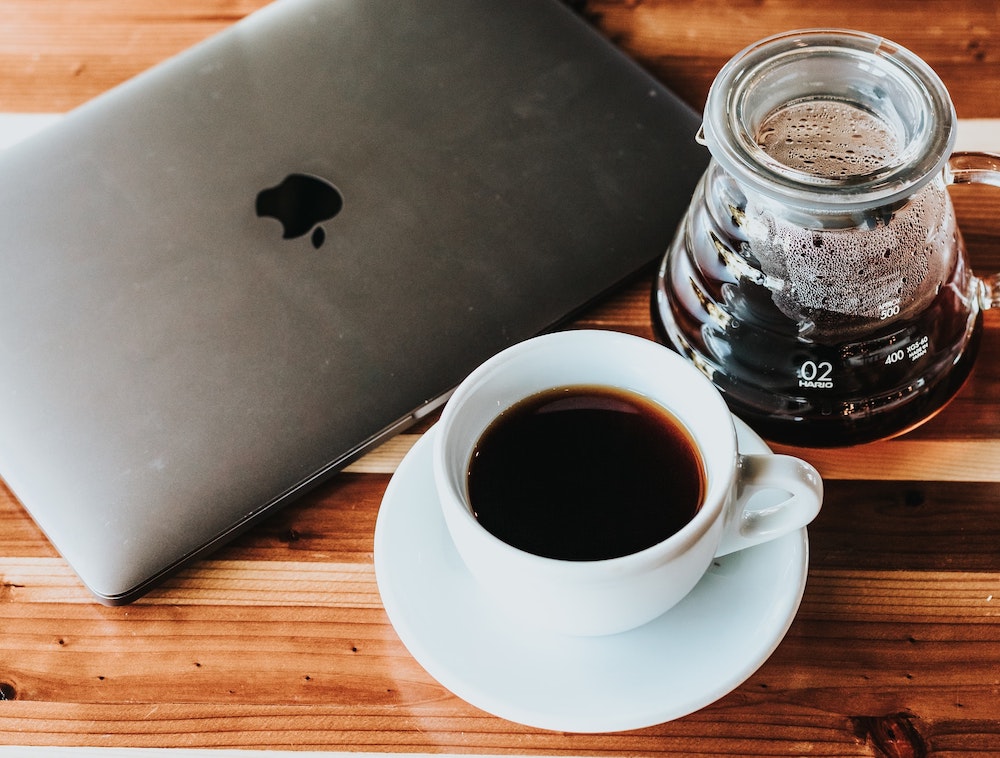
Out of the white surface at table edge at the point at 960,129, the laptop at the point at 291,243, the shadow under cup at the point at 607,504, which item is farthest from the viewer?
the white surface at table edge at the point at 960,129

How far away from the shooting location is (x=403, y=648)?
1.64 ft

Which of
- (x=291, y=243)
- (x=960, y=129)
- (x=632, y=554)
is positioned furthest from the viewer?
(x=960, y=129)

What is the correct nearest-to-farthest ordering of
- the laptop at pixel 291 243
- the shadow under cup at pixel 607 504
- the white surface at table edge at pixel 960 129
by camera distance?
the shadow under cup at pixel 607 504 < the laptop at pixel 291 243 < the white surface at table edge at pixel 960 129

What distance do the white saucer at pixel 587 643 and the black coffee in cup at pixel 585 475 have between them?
42 millimetres

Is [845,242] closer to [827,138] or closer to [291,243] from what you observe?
[827,138]

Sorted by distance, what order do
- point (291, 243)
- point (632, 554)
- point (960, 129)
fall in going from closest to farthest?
point (632, 554) → point (291, 243) → point (960, 129)

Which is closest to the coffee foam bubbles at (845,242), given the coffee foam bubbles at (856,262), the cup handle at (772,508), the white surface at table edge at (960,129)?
the coffee foam bubbles at (856,262)

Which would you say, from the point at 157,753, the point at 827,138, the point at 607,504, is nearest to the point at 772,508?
the point at 607,504

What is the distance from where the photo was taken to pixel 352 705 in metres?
0.48

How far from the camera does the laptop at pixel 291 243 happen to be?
534 mm

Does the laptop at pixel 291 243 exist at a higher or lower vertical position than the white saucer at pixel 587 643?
higher

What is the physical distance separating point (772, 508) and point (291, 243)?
0.33 meters

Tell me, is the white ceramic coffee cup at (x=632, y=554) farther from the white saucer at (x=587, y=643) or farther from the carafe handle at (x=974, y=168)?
the carafe handle at (x=974, y=168)

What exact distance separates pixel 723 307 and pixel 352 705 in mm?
282
